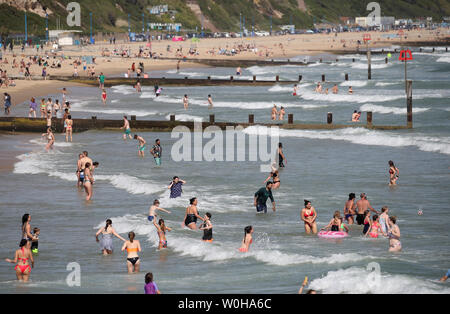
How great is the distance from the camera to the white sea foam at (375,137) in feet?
119

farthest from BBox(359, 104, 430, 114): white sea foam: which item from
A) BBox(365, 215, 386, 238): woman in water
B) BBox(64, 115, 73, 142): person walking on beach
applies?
BBox(365, 215, 386, 238): woman in water

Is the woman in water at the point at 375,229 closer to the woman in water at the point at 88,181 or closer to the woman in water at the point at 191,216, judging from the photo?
the woman in water at the point at 191,216

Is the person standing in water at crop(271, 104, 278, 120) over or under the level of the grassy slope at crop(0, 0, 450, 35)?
under

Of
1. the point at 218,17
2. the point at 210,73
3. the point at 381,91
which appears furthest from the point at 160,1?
the point at 381,91

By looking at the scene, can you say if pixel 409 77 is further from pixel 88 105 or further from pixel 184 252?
pixel 184 252

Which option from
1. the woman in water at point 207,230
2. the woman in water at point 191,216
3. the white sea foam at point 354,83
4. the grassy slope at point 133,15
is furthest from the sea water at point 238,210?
the grassy slope at point 133,15

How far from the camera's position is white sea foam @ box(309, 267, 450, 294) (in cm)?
1552

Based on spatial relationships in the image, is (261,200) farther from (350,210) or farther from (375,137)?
(375,137)

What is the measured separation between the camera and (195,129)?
41.0m

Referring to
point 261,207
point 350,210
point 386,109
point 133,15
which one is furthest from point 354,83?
point 133,15

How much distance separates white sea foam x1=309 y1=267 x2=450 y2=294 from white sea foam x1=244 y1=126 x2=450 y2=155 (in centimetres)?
1956

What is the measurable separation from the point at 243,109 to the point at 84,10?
304 feet

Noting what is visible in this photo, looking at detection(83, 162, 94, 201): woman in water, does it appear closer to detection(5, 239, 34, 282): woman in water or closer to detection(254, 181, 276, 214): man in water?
detection(254, 181, 276, 214): man in water
